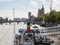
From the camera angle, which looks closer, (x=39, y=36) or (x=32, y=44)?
(x=32, y=44)

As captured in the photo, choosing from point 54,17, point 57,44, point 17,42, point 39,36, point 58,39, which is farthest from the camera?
point 54,17

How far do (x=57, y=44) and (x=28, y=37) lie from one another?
274 centimetres

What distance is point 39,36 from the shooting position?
10.2 metres

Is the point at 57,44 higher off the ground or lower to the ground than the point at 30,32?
lower

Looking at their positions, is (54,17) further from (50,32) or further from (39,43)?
(39,43)

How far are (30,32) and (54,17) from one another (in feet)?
71.6

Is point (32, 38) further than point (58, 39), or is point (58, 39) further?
point (58, 39)

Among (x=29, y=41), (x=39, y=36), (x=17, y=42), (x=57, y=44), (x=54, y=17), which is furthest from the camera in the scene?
(x=54, y=17)

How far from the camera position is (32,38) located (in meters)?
9.13

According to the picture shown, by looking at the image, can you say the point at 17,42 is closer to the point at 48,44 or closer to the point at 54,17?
the point at 48,44

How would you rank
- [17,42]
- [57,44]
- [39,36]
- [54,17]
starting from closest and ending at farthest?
[17,42] < [39,36] < [57,44] < [54,17]

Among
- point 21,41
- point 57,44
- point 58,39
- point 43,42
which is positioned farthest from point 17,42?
point 58,39

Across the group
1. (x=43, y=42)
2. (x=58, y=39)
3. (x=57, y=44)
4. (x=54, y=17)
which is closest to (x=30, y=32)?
(x=43, y=42)

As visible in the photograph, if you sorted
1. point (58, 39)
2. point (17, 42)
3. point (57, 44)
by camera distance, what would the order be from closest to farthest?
point (17, 42) < point (57, 44) < point (58, 39)
